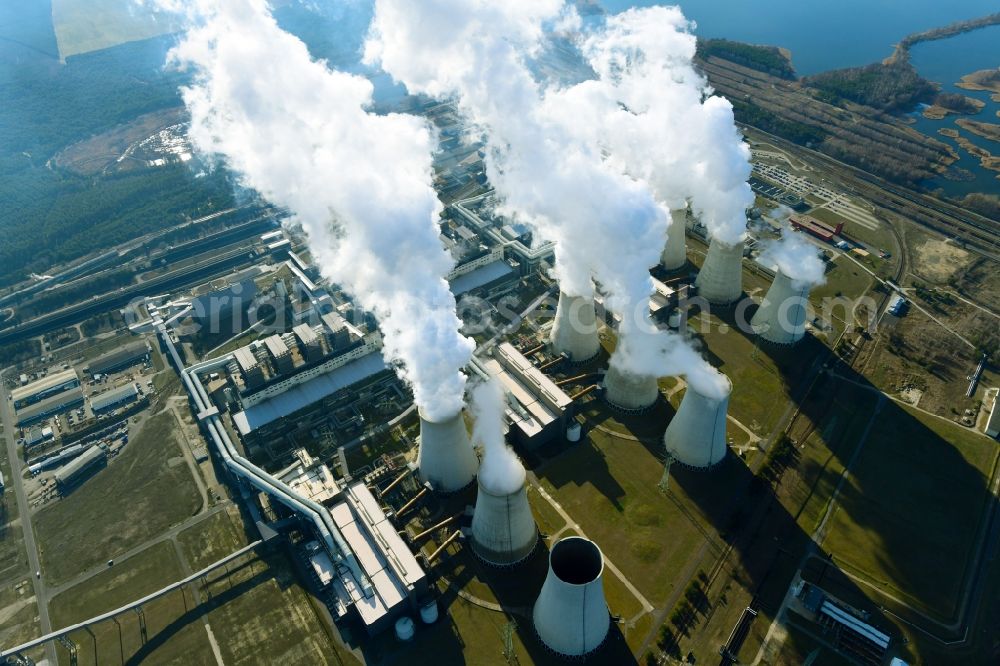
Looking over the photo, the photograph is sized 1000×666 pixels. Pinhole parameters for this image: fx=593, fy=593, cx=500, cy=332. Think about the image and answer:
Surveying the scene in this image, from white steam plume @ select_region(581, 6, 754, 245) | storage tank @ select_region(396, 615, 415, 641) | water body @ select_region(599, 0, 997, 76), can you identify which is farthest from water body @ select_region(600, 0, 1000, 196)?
storage tank @ select_region(396, 615, 415, 641)

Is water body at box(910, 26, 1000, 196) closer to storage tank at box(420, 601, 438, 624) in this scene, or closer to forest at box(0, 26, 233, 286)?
storage tank at box(420, 601, 438, 624)

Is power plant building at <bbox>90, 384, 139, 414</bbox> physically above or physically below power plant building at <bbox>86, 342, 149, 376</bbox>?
below

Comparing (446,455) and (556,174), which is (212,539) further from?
(556,174)

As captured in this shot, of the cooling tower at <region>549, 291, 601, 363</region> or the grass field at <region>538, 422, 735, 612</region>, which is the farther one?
the cooling tower at <region>549, 291, 601, 363</region>

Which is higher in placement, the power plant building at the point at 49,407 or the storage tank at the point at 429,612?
the power plant building at the point at 49,407

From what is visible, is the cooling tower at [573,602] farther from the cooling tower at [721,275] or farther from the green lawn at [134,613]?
the cooling tower at [721,275]

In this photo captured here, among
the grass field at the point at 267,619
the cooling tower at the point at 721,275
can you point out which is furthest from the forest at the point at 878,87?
the grass field at the point at 267,619

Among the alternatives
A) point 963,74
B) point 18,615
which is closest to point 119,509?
point 18,615
